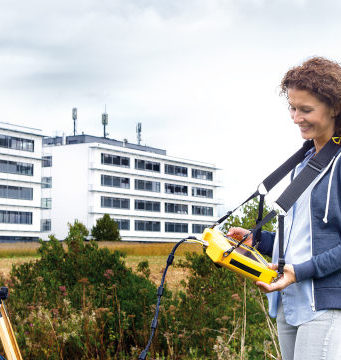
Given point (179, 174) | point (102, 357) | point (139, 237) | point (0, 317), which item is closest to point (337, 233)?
point (0, 317)

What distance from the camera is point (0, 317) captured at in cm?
259

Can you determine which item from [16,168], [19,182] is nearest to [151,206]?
[19,182]

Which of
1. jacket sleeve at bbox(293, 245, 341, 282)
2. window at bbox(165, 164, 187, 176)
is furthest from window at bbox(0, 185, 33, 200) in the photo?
jacket sleeve at bbox(293, 245, 341, 282)

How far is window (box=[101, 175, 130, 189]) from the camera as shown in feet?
225

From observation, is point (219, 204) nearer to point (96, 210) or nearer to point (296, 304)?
→ point (96, 210)

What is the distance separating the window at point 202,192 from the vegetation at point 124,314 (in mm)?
74921

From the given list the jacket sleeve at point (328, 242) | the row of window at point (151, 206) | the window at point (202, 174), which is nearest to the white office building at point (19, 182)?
the row of window at point (151, 206)

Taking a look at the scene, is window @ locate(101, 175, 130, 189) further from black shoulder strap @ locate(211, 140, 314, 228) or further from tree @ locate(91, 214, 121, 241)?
black shoulder strap @ locate(211, 140, 314, 228)

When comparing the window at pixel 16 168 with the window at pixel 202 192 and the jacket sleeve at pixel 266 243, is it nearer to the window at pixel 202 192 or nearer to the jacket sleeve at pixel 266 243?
the window at pixel 202 192

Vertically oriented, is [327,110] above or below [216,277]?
above

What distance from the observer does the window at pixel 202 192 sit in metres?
82.4

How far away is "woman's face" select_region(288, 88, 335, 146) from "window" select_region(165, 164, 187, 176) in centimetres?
7518

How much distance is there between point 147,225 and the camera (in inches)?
2901

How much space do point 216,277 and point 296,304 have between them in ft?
15.2
